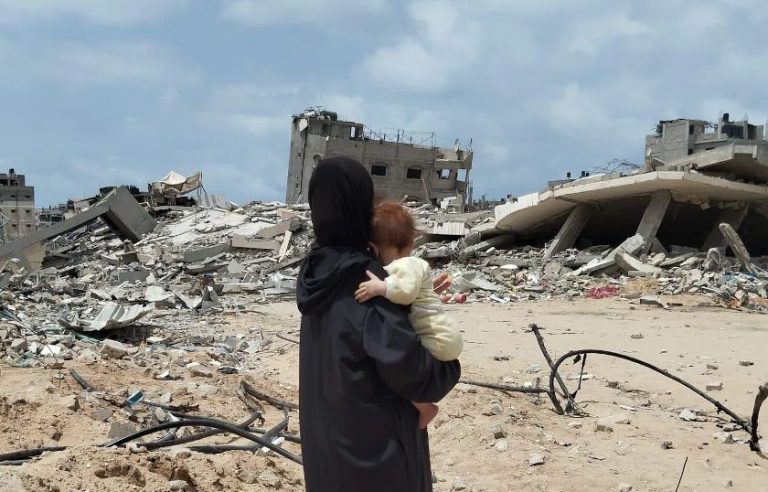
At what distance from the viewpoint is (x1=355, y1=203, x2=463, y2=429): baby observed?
2234 mm

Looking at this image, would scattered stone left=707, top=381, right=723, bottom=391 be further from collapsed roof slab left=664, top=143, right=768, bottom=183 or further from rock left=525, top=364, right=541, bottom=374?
collapsed roof slab left=664, top=143, right=768, bottom=183

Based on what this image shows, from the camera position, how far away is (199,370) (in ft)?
26.6

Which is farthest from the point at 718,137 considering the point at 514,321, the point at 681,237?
the point at 514,321

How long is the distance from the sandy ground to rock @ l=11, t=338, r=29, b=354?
103 centimetres

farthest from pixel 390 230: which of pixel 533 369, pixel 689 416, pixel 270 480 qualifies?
pixel 533 369

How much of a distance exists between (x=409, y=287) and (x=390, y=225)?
0.25 metres

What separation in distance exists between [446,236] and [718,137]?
39093mm

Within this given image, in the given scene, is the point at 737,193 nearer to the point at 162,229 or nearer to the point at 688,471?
the point at 688,471

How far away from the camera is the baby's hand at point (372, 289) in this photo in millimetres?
2223

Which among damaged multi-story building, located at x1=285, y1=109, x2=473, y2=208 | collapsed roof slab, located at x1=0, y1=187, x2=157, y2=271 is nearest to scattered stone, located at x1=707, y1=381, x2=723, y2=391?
collapsed roof slab, located at x1=0, y1=187, x2=157, y2=271

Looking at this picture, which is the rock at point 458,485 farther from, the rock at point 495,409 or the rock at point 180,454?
the rock at point 180,454

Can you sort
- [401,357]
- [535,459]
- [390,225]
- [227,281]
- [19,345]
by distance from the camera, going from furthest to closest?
1. [227,281]
2. [19,345]
3. [535,459]
4. [390,225]
5. [401,357]

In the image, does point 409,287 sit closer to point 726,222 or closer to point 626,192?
point 626,192

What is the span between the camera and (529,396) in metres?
6.76
